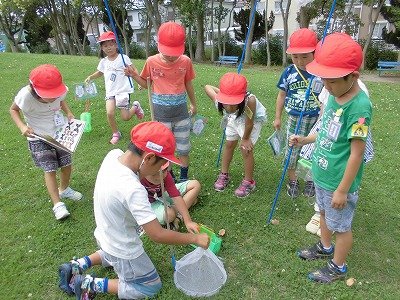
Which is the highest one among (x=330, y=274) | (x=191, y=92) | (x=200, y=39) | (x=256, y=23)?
(x=191, y=92)

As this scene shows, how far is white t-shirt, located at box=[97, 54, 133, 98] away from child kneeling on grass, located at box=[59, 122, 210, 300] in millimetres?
3075

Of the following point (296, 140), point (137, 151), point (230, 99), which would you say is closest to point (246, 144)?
point (230, 99)

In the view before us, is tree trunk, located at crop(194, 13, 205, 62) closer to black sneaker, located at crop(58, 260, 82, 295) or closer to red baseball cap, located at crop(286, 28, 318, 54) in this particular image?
red baseball cap, located at crop(286, 28, 318, 54)

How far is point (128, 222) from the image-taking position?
2.46 meters

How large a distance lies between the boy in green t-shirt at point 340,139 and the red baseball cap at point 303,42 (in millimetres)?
935

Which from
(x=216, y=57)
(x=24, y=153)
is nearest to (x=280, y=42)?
(x=216, y=57)

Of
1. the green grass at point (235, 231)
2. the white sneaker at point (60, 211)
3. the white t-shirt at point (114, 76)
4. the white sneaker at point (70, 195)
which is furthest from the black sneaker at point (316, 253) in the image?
the white t-shirt at point (114, 76)

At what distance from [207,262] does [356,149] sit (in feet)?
4.46

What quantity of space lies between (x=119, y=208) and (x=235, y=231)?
1472 millimetres

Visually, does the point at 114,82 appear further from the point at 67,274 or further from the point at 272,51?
the point at 272,51

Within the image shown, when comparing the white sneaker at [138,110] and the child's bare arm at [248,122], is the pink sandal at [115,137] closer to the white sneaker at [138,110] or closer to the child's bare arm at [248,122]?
the white sneaker at [138,110]

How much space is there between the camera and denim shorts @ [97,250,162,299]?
2.55 m

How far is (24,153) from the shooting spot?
521 cm

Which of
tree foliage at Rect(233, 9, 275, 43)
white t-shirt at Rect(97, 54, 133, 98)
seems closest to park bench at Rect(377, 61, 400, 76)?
tree foliage at Rect(233, 9, 275, 43)
